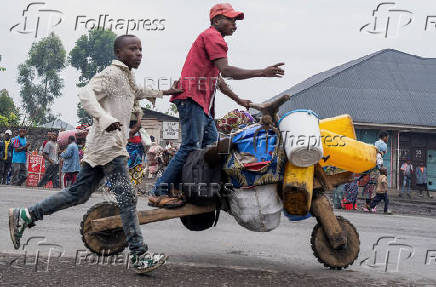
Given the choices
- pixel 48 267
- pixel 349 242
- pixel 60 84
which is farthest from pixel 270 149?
pixel 60 84

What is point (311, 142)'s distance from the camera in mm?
4086

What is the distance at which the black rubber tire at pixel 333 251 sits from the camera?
450 centimetres

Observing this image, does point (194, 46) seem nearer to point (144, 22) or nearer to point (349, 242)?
point (349, 242)

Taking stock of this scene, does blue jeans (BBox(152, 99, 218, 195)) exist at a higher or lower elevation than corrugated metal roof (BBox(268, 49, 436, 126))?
lower

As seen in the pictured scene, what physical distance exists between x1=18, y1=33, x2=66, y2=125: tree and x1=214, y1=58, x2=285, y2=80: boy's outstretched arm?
62611 mm

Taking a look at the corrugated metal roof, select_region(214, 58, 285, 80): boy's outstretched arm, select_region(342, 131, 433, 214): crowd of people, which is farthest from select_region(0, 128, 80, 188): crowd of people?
the corrugated metal roof

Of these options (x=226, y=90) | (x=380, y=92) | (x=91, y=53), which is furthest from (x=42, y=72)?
(x=226, y=90)

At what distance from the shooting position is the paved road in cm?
372

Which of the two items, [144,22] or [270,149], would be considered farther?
[144,22]

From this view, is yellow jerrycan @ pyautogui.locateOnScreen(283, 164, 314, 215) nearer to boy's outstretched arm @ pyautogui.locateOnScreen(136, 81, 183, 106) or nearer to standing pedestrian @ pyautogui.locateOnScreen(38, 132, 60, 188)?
boy's outstretched arm @ pyautogui.locateOnScreen(136, 81, 183, 106)

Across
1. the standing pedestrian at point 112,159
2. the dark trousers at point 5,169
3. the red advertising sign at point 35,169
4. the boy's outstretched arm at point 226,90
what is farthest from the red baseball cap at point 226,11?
the red advertising sign at point 35,169

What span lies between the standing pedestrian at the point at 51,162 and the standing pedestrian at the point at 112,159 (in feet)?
42.1

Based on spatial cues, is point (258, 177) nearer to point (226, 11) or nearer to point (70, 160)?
point (226, 11)

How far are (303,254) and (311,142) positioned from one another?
1940 mm
